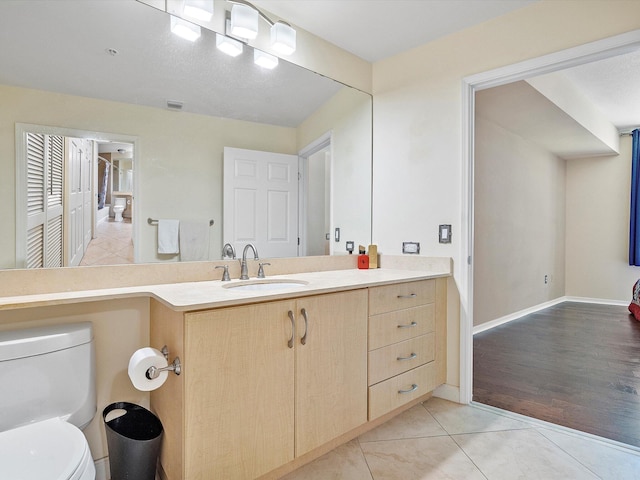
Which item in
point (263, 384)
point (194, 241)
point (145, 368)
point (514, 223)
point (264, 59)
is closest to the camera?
point (145, 368)

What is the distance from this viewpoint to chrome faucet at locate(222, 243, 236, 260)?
2.01m

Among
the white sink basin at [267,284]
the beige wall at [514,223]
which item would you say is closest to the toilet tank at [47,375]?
the white sink basin at [267,284]

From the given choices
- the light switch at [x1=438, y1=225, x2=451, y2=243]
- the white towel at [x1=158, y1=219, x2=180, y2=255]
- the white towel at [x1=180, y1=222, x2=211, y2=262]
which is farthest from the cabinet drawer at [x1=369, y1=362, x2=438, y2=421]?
the white towel at [x1=158, y1=219, x2=180, y2=255]

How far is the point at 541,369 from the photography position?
9.37 feet

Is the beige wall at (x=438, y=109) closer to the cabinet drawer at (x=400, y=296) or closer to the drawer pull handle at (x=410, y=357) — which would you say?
the cabinet drawer at (x=400, y=296)

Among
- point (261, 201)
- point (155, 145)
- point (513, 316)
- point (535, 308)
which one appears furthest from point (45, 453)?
point (535, 308)

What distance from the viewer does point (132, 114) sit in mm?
1699

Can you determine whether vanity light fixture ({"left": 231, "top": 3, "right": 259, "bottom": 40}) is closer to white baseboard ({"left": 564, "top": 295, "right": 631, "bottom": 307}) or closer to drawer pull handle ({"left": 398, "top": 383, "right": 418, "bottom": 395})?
drawer pull handle ({"left": 398, "top": 383, "right": 418, "bottom": 395})

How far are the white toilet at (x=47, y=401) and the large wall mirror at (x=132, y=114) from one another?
13.9 inches

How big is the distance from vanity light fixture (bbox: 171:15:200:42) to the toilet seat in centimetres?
174

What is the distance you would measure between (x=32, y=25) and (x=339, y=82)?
1.67 meters

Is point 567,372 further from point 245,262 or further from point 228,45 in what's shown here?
point 228,45

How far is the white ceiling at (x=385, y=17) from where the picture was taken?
6.65ft

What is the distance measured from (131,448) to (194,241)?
94 cm
